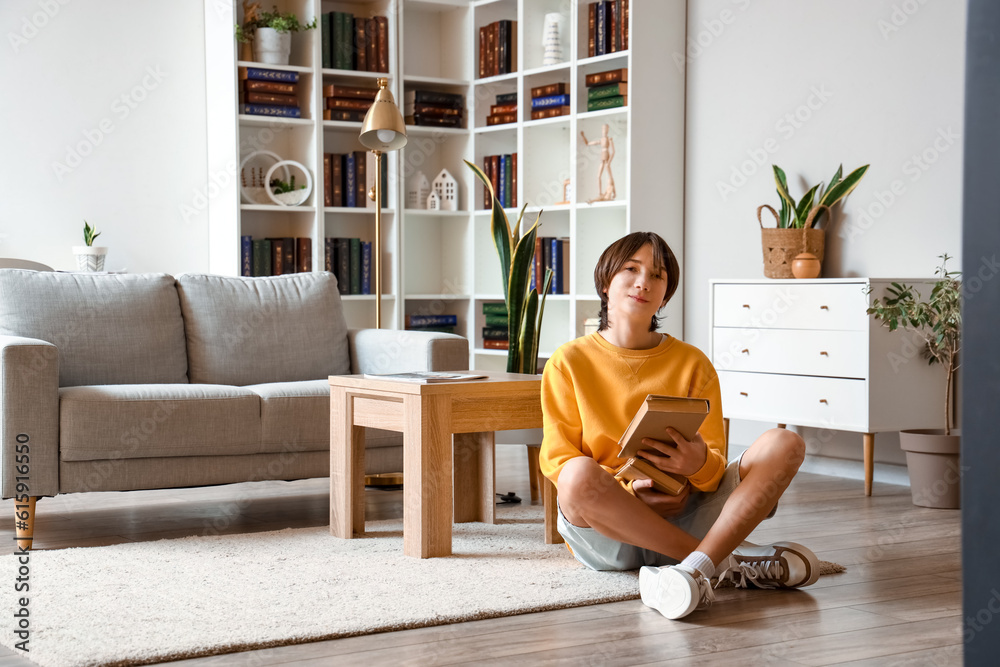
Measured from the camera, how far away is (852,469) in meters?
4.23

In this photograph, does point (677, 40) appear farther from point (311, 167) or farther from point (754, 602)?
point (754, 602)

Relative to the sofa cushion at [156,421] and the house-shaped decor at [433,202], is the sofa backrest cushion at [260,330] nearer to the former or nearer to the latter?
the sofa cushion at [156,421]

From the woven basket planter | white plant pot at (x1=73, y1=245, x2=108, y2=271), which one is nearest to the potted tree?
the woven basket planter

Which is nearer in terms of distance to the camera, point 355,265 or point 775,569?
point 775,569

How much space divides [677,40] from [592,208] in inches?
32.9

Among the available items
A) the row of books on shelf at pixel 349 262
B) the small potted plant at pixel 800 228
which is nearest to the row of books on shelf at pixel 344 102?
the row of books on shelf at pixel 349 262

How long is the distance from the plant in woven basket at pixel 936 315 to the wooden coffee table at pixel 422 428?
1414mm

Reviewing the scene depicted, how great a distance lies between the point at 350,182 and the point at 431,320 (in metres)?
0.83

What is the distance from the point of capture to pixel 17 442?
2.80 m

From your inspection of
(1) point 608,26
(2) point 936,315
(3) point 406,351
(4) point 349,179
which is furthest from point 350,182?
(2) point 936,315

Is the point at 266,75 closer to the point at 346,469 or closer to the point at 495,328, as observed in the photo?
the point at 495,328

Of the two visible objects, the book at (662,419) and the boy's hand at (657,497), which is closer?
the book at (662,419)

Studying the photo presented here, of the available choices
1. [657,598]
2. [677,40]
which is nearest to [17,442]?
[657,598]

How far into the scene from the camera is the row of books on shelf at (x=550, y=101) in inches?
203
